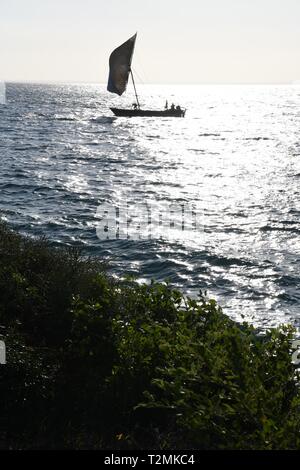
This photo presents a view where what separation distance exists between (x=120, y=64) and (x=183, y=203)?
2617 inches

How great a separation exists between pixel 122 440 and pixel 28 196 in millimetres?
32967

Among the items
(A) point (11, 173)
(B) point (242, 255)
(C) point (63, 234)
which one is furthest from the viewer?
(A) point (11, 173)

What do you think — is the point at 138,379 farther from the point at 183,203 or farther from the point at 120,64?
the point at 120,64

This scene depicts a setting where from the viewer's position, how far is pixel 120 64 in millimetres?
97625

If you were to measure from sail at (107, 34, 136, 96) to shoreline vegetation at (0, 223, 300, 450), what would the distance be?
3622 inches

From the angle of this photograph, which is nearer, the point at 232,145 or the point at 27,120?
the point at 232,145

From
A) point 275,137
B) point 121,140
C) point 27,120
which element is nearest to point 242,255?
point 121,140

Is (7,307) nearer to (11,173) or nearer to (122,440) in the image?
(122,440)

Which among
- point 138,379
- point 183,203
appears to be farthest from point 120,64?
point 138,379

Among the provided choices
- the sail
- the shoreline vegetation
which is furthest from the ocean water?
the sail

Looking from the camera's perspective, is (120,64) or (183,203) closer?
(183,203)

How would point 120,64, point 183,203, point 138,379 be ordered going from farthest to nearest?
point 120,64
point 183,203
point 138,379

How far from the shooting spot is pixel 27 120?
115m

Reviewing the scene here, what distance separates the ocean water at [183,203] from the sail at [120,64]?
50.1 ft
